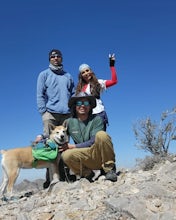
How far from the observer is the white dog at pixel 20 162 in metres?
7.34

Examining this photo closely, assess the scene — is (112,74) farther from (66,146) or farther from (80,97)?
(66,146)

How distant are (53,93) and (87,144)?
1617mm

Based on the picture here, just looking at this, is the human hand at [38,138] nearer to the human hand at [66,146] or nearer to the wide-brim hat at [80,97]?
the human hand at [66,146]

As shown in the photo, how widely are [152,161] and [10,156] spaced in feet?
12.3

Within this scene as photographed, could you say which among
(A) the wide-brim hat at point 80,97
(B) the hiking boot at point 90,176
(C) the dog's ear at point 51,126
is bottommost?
(B) the hiking boot at point 90,176

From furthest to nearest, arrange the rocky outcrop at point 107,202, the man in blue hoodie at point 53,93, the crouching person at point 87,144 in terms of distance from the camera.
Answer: the man in blue hoodie at point 53,93 → the crouching person at point 87,144 → the rocky outcrop at point 107,202

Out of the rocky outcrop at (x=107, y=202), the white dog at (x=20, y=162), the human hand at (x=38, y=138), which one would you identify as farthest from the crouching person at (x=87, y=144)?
the human hand at (x=38, y=138)

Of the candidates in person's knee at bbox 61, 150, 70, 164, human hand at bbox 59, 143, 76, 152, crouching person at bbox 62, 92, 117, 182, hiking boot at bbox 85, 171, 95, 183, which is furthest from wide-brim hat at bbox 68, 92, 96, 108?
hiking boot at bbox 85, 171, 95, 183

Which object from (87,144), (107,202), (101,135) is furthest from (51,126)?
(107,202)

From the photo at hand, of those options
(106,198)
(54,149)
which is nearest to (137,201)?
(106,198)

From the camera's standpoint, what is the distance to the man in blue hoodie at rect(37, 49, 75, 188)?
303 inches

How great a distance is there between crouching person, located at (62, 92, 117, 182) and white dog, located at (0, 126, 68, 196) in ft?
0.86

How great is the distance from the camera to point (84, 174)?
6965mm

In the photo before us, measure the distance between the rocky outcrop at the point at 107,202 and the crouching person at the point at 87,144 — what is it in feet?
1.23
